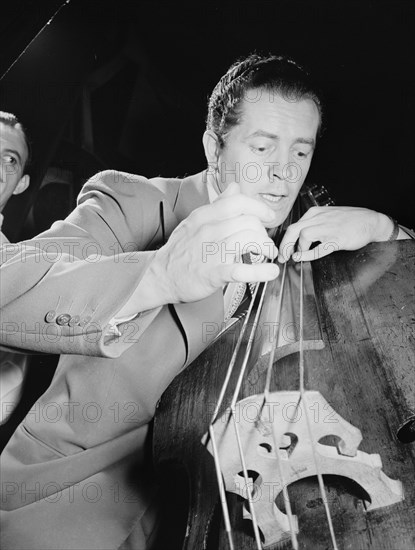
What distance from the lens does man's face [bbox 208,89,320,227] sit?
0.91 meters

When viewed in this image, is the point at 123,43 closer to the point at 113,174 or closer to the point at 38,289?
the point at 113,174

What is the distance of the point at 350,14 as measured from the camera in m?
1.43

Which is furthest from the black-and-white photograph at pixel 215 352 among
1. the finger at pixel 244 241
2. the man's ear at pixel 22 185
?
the man's ear at pixel 22 185

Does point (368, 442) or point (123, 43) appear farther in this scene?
point (123, 43)

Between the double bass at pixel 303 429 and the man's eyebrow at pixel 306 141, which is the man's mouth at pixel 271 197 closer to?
the man's eyebrow at pixel 306 141

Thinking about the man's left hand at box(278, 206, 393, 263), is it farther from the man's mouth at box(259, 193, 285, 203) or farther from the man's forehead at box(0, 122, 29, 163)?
the man's forehead at box(0, 122, 29, 163)

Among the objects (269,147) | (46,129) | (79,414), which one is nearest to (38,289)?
(79,414)

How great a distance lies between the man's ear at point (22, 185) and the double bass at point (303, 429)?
1039 mm

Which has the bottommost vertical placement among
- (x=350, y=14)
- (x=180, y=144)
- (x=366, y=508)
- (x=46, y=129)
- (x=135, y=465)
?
(x=135, y=465)

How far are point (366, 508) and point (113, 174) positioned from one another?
2.28ft

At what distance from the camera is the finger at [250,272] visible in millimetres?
571

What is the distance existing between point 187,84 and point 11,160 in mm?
610

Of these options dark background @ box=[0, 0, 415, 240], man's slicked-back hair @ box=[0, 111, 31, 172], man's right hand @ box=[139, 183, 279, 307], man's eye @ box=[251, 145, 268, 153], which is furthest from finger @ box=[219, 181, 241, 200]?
man's slicked-back hair @ box=[0, 111, 31, 172]

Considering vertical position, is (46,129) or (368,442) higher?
(46,129)
